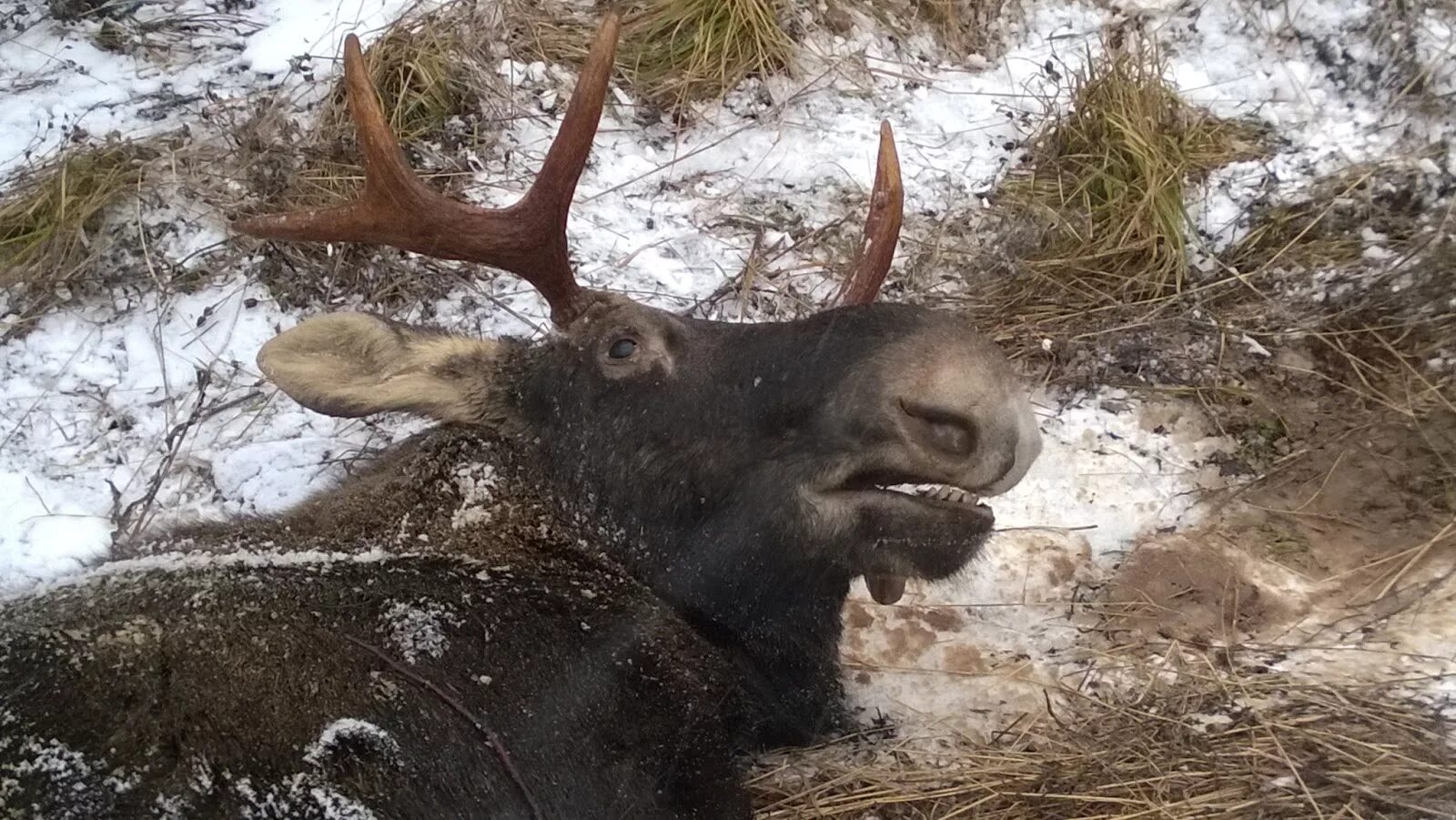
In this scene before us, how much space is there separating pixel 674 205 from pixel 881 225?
2.07m

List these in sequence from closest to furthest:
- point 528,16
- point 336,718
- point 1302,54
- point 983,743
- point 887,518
Answer: point 336,718, point 887,518, point 983,743, point 1302,54, point 528,16

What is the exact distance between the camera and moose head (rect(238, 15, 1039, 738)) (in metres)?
2.91

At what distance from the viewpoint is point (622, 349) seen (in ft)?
11.3

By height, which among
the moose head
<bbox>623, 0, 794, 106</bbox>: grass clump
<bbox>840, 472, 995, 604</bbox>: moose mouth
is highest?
<bbox>623, 0, 794, 106</bbox>: grass clump

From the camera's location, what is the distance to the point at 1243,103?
18.8ft

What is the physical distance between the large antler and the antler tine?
1251mm

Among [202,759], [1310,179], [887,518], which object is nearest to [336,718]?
[202,759]

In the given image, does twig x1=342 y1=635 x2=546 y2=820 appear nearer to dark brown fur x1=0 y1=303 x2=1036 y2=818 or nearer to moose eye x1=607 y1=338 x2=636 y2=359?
dark brown fur x1=0 y1=303 x2=1036 y2=818

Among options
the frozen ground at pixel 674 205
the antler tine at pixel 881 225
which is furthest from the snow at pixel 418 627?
the frozen ground at pixel 674 205

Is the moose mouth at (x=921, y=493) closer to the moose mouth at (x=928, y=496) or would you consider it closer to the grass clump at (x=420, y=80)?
the moose mouth at (x=928, y=496)

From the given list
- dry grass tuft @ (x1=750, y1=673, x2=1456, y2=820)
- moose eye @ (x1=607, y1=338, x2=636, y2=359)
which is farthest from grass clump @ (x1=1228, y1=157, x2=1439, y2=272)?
moose eye @ (x1=607, y1=338, x2=636, y2=359)

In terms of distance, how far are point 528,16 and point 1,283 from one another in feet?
10.7

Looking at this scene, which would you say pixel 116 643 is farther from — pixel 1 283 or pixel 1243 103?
pixel 1243 103

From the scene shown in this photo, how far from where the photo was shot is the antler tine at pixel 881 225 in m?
3.92
